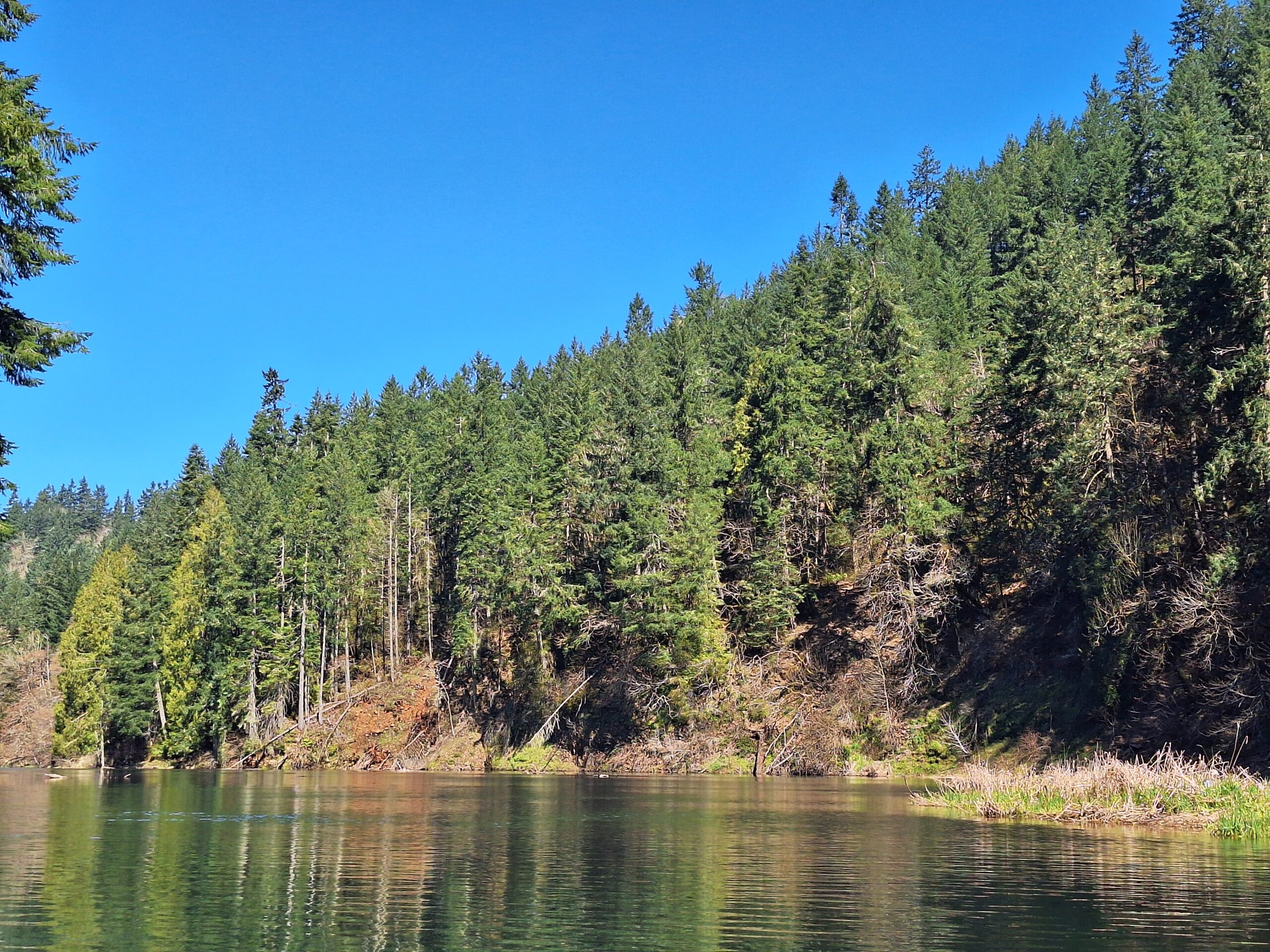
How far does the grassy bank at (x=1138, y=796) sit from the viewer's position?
30031mm

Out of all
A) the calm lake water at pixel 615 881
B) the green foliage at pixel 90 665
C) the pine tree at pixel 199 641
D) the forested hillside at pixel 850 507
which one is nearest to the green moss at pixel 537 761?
the forested hillside at pixel 850 507

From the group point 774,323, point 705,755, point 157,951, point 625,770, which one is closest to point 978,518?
point 705,755

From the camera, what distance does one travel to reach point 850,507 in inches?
2562

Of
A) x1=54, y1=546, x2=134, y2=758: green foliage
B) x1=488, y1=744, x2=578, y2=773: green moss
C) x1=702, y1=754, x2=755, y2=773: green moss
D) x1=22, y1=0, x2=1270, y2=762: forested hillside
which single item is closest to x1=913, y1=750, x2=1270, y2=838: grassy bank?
x1=22, y1=0, x2=1270, y2=762: forested hillside

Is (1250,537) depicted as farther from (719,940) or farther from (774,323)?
(774,323)

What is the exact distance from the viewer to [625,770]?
6619 centimetres

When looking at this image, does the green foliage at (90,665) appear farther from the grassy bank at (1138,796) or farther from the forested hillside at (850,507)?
the grassy bank at (1138,796)

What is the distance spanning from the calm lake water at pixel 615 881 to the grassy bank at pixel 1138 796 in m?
1.02

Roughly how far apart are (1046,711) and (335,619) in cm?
5610

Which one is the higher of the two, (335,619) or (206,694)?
(335,619)

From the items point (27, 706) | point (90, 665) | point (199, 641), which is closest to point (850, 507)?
point (199, 641)

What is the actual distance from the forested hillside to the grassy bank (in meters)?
10.3

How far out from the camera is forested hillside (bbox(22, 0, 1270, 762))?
45.4 metres

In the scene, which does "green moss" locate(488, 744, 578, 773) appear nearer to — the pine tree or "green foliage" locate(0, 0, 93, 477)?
the pine tree
